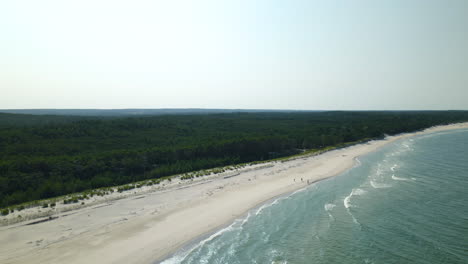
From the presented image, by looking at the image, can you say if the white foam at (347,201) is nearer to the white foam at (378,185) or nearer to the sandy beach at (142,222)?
the white foam at (378,185)

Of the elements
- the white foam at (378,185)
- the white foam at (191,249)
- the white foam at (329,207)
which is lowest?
the white foam at (191,249)

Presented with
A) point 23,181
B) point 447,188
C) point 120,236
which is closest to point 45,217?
point 120,236

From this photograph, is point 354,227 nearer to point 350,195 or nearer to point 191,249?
point 350,195

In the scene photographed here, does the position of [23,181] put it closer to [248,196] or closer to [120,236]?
[120,236]

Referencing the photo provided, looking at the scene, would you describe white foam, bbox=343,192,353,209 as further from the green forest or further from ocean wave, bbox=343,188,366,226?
the green forest

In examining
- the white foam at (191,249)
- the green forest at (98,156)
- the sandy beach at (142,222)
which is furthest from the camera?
the green forest at (98,156)

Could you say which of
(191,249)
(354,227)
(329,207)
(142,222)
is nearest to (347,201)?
(329,207)

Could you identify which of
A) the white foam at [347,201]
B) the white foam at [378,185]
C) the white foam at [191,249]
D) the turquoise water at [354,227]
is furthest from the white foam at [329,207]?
the white foam at [378,185]
